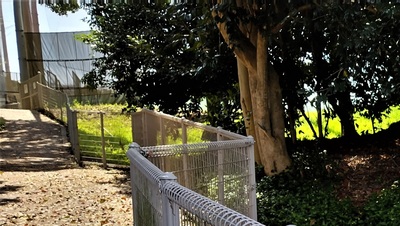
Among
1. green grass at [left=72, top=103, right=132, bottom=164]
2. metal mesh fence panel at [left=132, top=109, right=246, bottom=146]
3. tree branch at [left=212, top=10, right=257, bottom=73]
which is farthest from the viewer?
green grass at [left=72, top=103, right=132, bottom=164]

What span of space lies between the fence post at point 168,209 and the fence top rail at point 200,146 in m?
1.31

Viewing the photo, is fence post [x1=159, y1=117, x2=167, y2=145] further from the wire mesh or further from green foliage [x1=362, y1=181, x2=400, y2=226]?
the wire mesh

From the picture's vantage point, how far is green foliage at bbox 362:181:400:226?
5.63m

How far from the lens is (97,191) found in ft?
25.5

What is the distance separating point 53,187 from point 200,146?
15.2 feet

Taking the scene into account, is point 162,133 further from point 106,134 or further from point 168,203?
point 168,203

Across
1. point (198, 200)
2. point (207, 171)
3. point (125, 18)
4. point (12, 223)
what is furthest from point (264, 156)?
point (198, 200)

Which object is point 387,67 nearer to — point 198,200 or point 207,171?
point 207,171

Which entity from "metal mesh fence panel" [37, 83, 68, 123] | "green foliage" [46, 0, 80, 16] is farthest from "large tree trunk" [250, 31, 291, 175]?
"metal mesh fence panel" [37, 83, 68, 123]

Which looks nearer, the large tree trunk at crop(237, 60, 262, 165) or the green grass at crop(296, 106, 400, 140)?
the large tree trunk at crop(237, 60, 262, 165)

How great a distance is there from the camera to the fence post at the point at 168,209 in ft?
7.59

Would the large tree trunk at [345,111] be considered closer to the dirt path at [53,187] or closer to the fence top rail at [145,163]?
the dirt path at [53,187]

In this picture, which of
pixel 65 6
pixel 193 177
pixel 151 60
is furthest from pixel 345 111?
pixel 193 177

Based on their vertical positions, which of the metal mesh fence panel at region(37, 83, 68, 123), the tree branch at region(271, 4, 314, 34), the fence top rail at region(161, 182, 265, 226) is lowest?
the fence top rail at region(161, 182, 265, 226)
